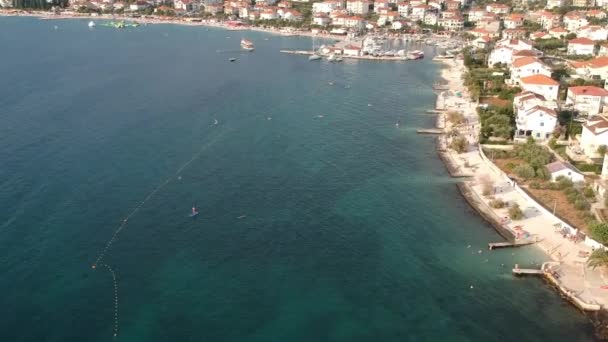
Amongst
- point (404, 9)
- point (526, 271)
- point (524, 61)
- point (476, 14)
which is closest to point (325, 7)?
point (404, 9)

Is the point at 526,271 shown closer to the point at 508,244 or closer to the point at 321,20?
the point at 508,244

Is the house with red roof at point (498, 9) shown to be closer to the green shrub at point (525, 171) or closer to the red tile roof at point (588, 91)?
the red tile roof at point (588, 91)

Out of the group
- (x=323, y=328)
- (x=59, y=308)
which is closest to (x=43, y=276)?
(x=59, y=308)

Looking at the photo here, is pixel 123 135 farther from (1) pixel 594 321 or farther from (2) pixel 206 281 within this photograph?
(1) pixel 594 321

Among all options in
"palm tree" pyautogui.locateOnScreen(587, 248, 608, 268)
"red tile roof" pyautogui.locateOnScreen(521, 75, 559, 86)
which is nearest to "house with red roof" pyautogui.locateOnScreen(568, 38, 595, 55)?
"red tile roof" pyautogui.locateOnScreen(521, 75, 559, 86)

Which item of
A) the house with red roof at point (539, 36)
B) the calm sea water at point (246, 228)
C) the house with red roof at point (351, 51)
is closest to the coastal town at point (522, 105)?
the house with red roof at point (351, 51)

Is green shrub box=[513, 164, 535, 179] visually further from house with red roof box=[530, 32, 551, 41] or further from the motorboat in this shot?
house with red roof box=[530, 32, 551, 41]
